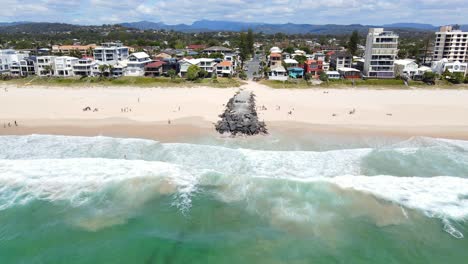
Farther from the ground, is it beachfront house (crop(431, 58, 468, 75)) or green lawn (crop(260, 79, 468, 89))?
beachfront house (crop(431, 58, 468, 75))

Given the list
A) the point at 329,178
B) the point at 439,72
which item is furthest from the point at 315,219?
the point at 439,72

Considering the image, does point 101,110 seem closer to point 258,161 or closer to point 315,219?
point 258,161

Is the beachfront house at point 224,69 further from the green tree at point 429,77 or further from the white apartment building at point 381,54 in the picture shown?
the green tree at point 429,77

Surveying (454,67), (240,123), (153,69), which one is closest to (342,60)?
(454,67)

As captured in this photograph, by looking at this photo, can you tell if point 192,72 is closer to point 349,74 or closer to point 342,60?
point 349,74

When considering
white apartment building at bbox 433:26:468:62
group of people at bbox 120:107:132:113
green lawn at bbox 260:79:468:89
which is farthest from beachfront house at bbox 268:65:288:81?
white apartment building at bbox 433:26:468:62

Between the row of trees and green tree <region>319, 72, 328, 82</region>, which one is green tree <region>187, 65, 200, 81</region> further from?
green tree <region>319, 72, 328, 82</region>
